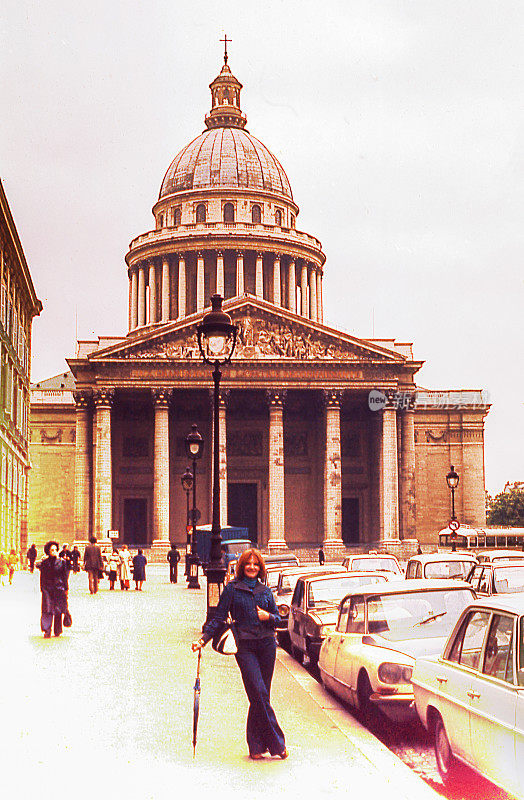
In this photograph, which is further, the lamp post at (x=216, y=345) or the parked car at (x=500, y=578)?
the parked car at (x=500, y=578)

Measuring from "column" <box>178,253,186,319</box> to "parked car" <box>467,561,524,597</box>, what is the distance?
2835 inches

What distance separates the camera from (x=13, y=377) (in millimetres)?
60531

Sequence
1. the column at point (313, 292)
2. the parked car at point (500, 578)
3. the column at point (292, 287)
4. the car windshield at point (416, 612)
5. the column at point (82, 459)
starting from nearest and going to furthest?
the car windshield at point (416, 612) < the parked car at point (500, 578) < the column at point (82, 459) < the column at point (292, 287) < the column at point (313, 292)

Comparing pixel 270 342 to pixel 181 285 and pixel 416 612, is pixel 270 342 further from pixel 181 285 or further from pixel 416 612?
pixel 416 612

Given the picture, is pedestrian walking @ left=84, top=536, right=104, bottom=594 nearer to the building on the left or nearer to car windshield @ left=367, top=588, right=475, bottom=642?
the building on the left

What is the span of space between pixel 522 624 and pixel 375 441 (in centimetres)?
7327

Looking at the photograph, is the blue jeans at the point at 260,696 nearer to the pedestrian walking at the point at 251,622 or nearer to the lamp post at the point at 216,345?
the pedestrian walking at the point at 251,622

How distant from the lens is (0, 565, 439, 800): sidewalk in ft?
29.8

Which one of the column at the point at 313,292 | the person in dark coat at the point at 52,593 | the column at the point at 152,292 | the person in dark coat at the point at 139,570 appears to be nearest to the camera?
the person in dark coat at the point at 52,593

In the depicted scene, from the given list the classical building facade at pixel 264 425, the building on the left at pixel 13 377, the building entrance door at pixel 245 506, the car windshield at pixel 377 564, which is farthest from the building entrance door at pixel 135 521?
the car windshield at pixel 377 564

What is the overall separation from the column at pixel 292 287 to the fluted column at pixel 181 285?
28.5ft

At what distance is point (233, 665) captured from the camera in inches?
727

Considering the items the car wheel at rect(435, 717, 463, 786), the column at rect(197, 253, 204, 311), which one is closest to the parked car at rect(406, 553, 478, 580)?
the car wheel at rect(435, 717, 463, 786)

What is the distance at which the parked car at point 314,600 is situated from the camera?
1825cm
